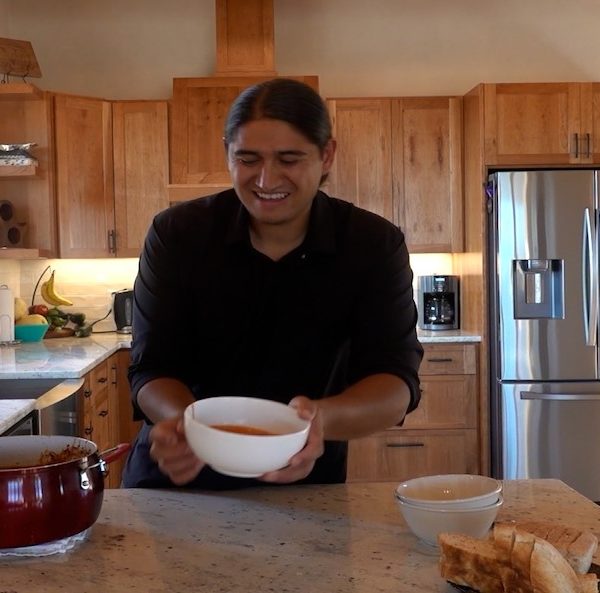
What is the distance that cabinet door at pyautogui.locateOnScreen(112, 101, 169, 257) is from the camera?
13.5ft

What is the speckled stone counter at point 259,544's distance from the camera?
0.96m

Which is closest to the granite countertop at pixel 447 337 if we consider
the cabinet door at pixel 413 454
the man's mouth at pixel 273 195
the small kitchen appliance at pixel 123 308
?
the cabinet door at pixel 413 454

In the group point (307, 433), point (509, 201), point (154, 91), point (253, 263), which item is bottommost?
point (307, 433)

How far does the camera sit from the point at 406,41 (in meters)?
4.43

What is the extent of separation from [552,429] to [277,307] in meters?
2.54

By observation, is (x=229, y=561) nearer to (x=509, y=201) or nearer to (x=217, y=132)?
(x=509, y=201)

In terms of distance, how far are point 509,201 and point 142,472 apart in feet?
8.73

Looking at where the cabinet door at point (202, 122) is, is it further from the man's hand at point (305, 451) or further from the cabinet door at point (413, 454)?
the man's hand at point (305, 451)

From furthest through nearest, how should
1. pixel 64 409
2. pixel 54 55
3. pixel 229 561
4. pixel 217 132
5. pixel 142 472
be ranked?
pixel 54 55 → pixel 217 132 → pixel 64 409 → pixel 142 472 → pixel 229 561

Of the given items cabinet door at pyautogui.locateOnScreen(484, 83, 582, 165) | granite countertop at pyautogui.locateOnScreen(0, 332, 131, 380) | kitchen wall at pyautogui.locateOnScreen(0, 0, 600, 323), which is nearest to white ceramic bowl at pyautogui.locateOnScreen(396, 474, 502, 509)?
granite countertop at pyautogui.locateOnScreen(0, 332, 131, 380)

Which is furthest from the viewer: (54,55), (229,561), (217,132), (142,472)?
(54,55)

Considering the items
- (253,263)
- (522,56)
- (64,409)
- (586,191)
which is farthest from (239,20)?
(253,263)

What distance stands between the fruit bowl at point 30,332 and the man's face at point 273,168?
8.93 ft

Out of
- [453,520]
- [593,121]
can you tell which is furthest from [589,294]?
[453,520]
